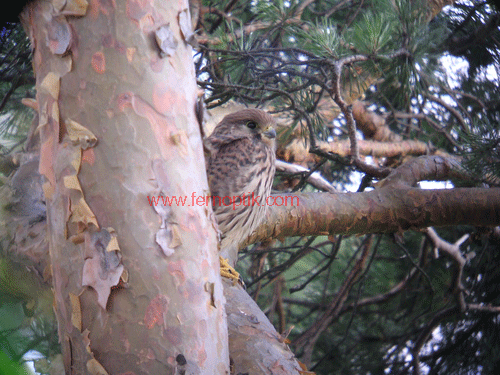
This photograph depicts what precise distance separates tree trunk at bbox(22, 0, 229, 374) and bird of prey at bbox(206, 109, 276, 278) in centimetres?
100

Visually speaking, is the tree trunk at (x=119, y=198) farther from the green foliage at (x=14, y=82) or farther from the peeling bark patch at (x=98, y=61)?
the green foliage at (x=14, y=82)

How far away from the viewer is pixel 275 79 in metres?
2.45

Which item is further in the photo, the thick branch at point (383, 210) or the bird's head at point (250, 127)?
the bird's head at point (250, 127)

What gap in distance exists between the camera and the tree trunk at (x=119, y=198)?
1.02 meters

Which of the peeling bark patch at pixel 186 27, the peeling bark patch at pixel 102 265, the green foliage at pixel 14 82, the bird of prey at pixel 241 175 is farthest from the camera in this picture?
the bird of prey at pixel 241 175

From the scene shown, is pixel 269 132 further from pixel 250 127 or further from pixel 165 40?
pixel 165 40

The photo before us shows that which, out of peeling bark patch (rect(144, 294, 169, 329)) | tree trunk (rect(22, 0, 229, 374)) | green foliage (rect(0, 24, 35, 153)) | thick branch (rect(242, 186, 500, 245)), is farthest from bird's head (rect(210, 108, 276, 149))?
peeling bark patch (rect(144, 294, 169, 329))

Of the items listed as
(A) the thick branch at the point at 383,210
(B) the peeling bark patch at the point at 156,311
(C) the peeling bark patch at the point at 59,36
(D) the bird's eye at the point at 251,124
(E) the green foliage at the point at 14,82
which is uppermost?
(E) the green foliage at the point at 14,82

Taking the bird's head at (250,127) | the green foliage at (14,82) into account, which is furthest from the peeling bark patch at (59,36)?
the bird's head at (250,127)

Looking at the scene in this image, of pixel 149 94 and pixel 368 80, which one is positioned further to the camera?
pixel 368 80

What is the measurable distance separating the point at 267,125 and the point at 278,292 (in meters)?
1.22

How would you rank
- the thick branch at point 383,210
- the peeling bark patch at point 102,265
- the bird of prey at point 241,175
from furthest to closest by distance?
1. the thick branch at point 383,210
2. the bird of prey at point 241,175
3. the peeling bark patch at point 102,265

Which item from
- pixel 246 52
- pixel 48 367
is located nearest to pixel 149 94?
pixel 48 367

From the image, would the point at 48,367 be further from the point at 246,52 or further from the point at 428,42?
the point at 428,42
